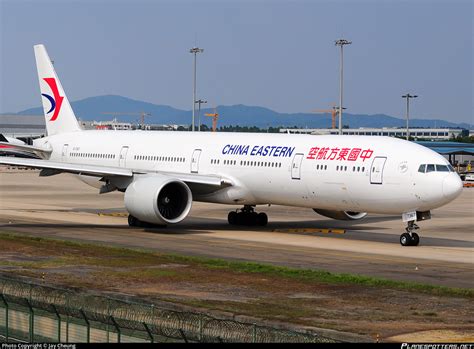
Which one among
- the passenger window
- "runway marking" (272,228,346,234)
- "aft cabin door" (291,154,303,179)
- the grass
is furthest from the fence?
"runway marking" (272,228,346,234)

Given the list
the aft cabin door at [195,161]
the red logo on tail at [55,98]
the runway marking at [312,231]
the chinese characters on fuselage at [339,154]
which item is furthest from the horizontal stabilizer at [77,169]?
the red logo on tail at [55,98]

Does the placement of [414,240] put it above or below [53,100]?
below

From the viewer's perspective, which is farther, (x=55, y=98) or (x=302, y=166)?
(x=55, y=98)

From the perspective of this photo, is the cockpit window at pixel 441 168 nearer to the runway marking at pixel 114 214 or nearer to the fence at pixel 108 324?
the runway marking at pixel 114 214

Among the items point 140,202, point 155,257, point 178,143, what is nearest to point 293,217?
point 178,143

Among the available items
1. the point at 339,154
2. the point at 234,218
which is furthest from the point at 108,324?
the point at 234,218

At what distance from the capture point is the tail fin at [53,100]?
52.4m

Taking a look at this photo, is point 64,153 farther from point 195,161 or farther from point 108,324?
point 108,324

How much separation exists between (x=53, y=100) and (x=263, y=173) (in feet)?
57.5

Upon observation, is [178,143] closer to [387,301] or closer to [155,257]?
[155,257]

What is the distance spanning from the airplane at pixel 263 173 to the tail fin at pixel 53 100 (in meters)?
3.50

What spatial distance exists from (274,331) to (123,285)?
39.1 ft

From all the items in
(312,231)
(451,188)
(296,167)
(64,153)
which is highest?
(64,153)

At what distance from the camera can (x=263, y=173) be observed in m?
39.8
